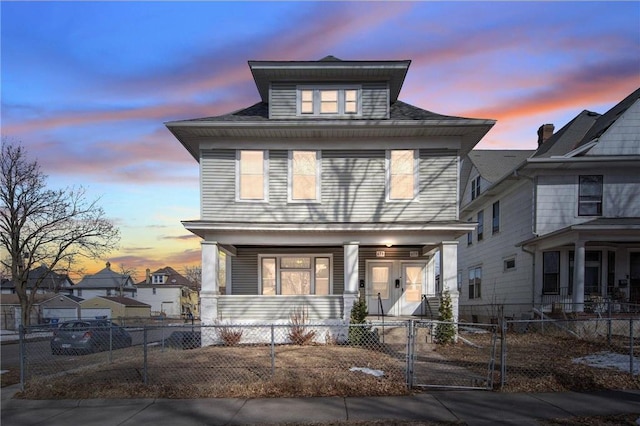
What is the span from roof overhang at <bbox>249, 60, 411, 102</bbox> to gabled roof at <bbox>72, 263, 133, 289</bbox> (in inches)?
2794

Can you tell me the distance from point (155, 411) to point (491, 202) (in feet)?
70.5

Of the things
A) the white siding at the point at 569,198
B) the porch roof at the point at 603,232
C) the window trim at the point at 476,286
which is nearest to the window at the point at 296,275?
the porch roof at the point at 603,232

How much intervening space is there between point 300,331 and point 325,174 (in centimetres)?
519

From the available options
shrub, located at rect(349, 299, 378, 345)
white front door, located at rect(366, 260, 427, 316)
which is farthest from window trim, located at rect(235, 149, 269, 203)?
white front door, located at rect(366, 260, 427, 316)

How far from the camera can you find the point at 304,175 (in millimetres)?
15688

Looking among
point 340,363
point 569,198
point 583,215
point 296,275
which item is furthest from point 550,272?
point 340,363

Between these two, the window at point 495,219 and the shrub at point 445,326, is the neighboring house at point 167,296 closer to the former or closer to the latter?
the window at point 495,219

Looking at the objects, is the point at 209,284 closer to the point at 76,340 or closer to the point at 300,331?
the point at 300,331

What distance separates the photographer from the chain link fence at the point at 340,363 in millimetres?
8227

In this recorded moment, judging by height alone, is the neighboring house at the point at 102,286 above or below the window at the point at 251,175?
below

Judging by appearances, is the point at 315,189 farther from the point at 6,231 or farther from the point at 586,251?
the point at 6,231

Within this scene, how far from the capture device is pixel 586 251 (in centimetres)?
1852

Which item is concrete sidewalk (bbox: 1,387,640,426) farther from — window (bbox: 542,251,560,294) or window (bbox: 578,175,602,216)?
window (bbox: 578,175,602,216)

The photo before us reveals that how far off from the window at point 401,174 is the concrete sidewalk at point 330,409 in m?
8.37
